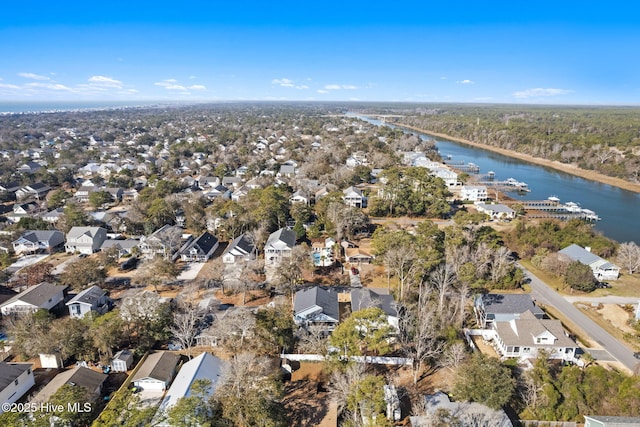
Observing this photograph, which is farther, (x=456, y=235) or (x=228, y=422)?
(x=456, y=235)

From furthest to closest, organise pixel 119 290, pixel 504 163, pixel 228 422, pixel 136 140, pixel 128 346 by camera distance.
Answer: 1. pixel 136 140
2. pixel 504 163
3. pixel 119 290
4. pixel 128 346
5. pixel 228 422

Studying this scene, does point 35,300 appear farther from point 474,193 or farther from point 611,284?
point 474,193

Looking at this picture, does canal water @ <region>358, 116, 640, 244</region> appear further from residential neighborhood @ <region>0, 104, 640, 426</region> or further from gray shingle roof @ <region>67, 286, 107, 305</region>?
gray shingle roof @ <region>67, 286, 107, 305</region>

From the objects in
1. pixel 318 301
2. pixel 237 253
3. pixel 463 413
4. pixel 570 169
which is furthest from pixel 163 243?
pixel 570 169

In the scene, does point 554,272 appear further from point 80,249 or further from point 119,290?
point 80,249

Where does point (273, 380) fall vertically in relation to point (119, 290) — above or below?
above

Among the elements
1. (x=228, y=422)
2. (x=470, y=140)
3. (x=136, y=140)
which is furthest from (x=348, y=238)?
(x=470, y=140)

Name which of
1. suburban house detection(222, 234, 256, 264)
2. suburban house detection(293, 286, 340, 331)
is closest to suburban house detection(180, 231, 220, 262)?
suburban house detection(222, 234, 256, 264)
